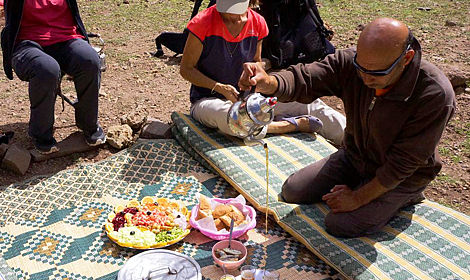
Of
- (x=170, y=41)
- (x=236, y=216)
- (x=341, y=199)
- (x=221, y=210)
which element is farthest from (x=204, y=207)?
(x=170, y=41)

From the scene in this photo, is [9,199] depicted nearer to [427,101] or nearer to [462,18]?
[427,101]

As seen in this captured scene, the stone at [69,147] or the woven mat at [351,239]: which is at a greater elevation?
the woven mat at [351,239]

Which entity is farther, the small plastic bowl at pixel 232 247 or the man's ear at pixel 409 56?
the small plastic bowl at pixel 232 247

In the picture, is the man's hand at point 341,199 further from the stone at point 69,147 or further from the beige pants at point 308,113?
the stone at point 69,147

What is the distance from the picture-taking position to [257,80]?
322 cm

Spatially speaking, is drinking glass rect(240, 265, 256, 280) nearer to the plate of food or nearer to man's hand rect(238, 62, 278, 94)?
the plate of food

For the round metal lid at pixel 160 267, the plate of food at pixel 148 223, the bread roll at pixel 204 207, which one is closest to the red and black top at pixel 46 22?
the plate of food at pixel 148 223

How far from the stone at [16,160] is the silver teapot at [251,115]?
2.00 meters

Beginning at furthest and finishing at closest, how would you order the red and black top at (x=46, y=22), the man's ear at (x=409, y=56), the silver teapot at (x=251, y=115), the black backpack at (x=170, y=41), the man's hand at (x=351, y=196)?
the black backpack at (x=170, y=41)
the red and black top at (x=46, y=22)
the man's hand at (x=351, y=196)
the silver teapot at (x=251, y=115)
the man's ear at (x=409, y=56)

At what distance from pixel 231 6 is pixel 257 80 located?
1.20m

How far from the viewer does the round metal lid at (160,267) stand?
301 centimetres

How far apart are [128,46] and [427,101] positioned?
504 centimetres

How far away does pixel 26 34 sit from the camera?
439 cm

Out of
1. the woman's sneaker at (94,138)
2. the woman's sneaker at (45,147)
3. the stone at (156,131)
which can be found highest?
the stone at (156,131)
